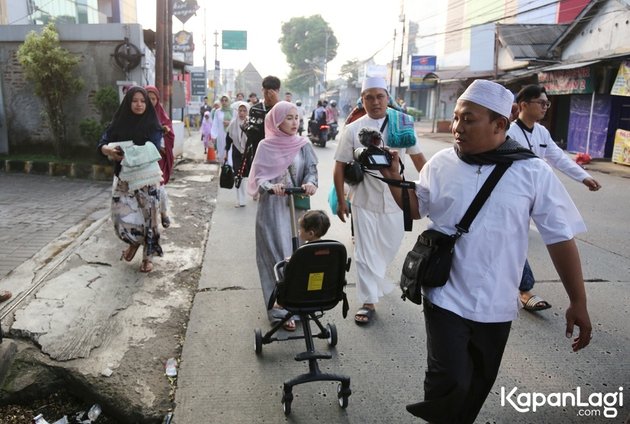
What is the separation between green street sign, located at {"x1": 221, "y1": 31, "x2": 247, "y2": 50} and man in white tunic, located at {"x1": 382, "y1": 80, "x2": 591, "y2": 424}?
3094 cm

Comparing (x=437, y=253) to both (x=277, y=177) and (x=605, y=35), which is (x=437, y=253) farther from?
(x=605, y=35)

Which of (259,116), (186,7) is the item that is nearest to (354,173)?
(259,116)

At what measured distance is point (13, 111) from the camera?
11.3 m

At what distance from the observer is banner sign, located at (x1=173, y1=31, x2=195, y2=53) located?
2477 cm

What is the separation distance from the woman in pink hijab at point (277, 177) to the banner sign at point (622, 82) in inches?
513

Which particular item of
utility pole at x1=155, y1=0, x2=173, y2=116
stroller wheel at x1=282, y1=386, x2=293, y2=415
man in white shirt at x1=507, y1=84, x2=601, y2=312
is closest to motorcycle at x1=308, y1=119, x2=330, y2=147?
utility pole at x1=155, y1=0, x2=173, y2=116

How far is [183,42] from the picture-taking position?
24984 mm

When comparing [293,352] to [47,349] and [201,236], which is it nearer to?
[47,349]

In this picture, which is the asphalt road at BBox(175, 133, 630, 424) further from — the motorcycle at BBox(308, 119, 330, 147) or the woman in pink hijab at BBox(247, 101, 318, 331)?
the motorcycle at BBox(308, 119, 330, 147)

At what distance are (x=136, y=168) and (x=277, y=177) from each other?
1.60m

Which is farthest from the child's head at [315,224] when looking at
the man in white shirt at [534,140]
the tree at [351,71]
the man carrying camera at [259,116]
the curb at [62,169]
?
the tree at [351,71]

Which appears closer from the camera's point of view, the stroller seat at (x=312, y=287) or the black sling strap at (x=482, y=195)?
the black sling strap at (x=482, y=195)

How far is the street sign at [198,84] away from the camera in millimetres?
32531

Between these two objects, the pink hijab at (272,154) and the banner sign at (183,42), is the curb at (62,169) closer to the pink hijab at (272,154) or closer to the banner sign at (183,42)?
the pink hijab at (272,154)
